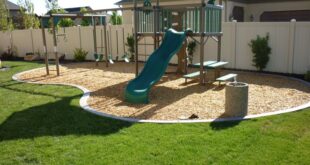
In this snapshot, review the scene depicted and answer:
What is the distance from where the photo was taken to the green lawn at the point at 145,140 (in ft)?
13.5

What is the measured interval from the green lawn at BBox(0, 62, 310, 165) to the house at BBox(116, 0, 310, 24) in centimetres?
1225

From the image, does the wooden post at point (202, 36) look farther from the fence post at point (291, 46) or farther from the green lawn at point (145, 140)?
the green lawn at point (145, 140)

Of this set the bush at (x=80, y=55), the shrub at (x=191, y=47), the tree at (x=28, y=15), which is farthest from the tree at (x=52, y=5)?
the shrub at (x=191, y=47)

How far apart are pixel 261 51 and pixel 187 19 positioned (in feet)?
9.62

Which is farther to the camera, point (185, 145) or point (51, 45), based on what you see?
point (51, 45)

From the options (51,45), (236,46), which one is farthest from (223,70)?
(51,45)

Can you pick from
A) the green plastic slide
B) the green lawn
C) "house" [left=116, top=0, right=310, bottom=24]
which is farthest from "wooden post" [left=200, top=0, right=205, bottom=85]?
"house" [left=116, top=0, right=310, bottom=24]

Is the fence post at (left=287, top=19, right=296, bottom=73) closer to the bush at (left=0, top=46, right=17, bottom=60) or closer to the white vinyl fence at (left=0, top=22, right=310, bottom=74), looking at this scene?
the white vinyl fence at (left=0, top=22, right=310, bottom=74)

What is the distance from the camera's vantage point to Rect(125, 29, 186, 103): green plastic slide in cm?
725

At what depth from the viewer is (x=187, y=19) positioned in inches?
398

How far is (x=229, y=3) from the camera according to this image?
17031 mm

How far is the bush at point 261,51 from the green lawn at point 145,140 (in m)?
4.92

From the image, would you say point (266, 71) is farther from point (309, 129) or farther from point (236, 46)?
point (309, 129)

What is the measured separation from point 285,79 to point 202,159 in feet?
22.7
